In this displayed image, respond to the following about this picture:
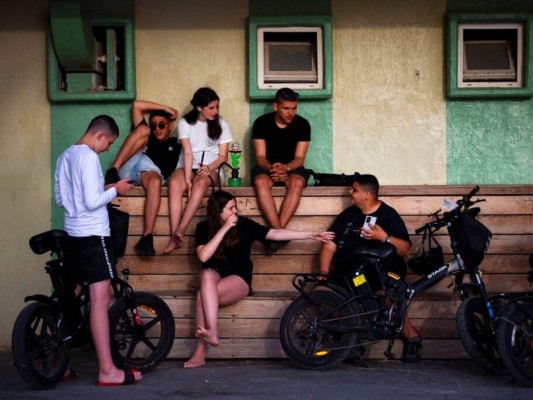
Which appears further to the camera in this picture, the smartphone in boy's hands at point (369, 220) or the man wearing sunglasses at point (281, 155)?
the man wearing sunglasses at point (281, 155)

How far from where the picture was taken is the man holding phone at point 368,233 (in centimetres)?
879

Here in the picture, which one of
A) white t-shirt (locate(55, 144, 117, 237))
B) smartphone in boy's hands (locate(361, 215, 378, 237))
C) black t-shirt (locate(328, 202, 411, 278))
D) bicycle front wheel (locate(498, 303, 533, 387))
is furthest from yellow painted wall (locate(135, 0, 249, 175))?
bicycle front wheel (locate(498, 303, 533, 387))

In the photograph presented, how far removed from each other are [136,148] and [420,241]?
263 centimetres

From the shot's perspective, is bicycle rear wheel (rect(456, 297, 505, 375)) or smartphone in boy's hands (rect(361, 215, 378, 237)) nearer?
bicycle rear wheel (rect(456, 297, 505, 375))

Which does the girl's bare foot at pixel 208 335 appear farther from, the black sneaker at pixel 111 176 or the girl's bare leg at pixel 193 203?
the black sneaker at pixel 111 176

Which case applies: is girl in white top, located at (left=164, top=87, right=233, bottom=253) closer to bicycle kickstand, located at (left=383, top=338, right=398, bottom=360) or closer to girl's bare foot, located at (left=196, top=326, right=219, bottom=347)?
girl's bare foot, located at (left=196, top=326, right=219, bottom=347)

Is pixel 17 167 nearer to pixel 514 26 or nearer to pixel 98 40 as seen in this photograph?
pixel 98 40

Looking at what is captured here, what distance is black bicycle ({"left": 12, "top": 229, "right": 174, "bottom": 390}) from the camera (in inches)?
305

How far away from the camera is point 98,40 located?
10.3m

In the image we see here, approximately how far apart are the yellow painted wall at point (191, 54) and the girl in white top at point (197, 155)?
1.16 ft

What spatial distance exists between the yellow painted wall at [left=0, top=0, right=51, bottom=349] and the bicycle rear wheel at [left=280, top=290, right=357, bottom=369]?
2.78 meters

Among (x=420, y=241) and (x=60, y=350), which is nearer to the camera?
(x=60, y=350)

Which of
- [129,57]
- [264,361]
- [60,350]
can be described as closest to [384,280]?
[264,361]

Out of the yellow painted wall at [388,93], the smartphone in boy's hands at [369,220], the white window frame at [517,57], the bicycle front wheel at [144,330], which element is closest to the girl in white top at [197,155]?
the bicycle front wheel at [144,330]
